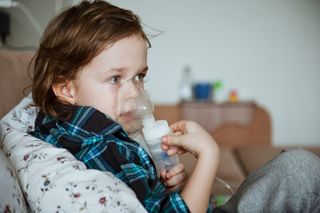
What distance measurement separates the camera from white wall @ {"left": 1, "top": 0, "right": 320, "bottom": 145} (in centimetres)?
291

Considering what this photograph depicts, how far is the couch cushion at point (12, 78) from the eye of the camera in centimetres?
100

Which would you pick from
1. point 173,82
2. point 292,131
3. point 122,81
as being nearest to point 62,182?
point 122,81

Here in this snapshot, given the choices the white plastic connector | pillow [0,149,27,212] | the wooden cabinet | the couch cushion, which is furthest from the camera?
the wooden cabinet

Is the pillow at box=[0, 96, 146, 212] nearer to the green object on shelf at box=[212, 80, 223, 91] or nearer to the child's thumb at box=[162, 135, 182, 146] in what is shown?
the child's thumb at box=[162, 135, 182, 146]

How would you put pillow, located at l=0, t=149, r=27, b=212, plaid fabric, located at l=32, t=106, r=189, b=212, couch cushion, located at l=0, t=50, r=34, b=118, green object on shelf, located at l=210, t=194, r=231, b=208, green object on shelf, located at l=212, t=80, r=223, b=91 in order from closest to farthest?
pillow, located at l=0, t=149, r=27, b=212 → plaid fabric, located at l=32, t=106, r=189, b=212 → couch cushion, located at l=0, t=50, r=34, b=118 → green object on shelf, located at l=210, t=194, r=231, b=208 → green object on shelf, located at l=212, t=80, r=223, b=91

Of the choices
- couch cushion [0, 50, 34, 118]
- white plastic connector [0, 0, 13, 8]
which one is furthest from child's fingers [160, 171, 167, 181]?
white plastic connector [0, 0, 13, 8]

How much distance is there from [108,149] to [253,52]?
2.42 meters

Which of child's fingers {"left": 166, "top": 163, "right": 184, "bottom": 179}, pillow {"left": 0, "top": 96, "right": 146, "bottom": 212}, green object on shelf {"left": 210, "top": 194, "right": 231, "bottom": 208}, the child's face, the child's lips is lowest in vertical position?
green object on shelf {"left": 210, "top": 194, "right": 231, "bottom": 208}

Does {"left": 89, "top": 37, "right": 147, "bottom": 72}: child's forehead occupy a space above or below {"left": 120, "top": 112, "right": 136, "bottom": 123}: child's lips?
above

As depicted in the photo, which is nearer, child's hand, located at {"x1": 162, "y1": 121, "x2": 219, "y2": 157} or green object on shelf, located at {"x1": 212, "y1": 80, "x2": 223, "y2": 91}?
child's hand, located at {"x1": 162, "y1": 121, "x2": 219, "y2": 157}

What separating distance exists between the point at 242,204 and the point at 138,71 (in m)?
0.35

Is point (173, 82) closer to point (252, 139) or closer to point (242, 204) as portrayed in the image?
point (252, 139)

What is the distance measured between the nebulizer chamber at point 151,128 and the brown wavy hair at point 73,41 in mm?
129

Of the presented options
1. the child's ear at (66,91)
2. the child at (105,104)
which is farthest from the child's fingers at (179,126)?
the child's ear at (66,91)
